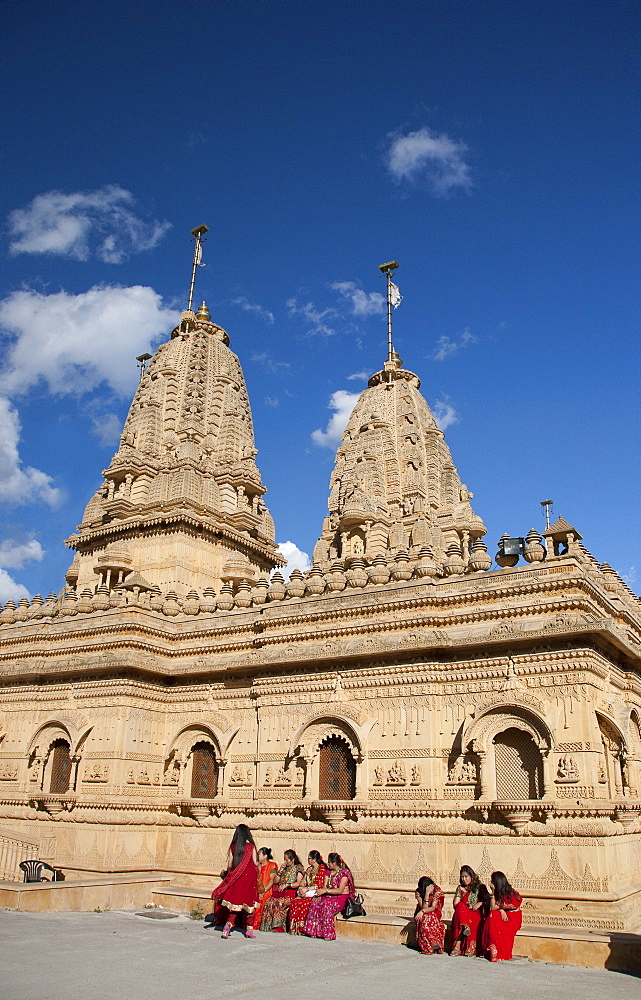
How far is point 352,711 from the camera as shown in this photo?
786 inches

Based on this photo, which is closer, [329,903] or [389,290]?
[329,903]

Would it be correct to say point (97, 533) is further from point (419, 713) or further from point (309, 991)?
point (309, 991)

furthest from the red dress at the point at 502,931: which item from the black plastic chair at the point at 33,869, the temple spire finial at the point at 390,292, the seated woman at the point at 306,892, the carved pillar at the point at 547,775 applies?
the temple spire finial at the point at 390,292

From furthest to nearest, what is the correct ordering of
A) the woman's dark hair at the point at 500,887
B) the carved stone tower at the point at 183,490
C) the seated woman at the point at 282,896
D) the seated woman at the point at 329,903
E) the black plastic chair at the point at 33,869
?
1. the carved stone tower at the point at 183,490
2. the black plastic chair at the point at 33,869
3. the seated woman at the point at 282,896
4. the seated woman at the point at 329,903
5. the woman's dark hair at the point at 500,887

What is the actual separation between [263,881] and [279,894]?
510 millimetres

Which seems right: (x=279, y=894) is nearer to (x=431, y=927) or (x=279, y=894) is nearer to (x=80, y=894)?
(x=431, y=927)

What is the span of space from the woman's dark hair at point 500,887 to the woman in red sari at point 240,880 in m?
4.24

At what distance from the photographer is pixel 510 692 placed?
17891 mm

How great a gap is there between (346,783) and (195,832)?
5.06 metres

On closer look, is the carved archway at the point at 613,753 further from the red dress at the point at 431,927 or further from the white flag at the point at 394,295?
the white flag at the point at 394,295

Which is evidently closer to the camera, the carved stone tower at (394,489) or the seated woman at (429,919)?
the seated woman at (429,919)

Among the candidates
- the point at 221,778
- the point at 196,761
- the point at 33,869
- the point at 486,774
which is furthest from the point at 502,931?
the point at 33,869

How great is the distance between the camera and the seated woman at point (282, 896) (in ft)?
49.5

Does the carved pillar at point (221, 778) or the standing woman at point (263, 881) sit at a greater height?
the carved pillar at point (221, 778)
